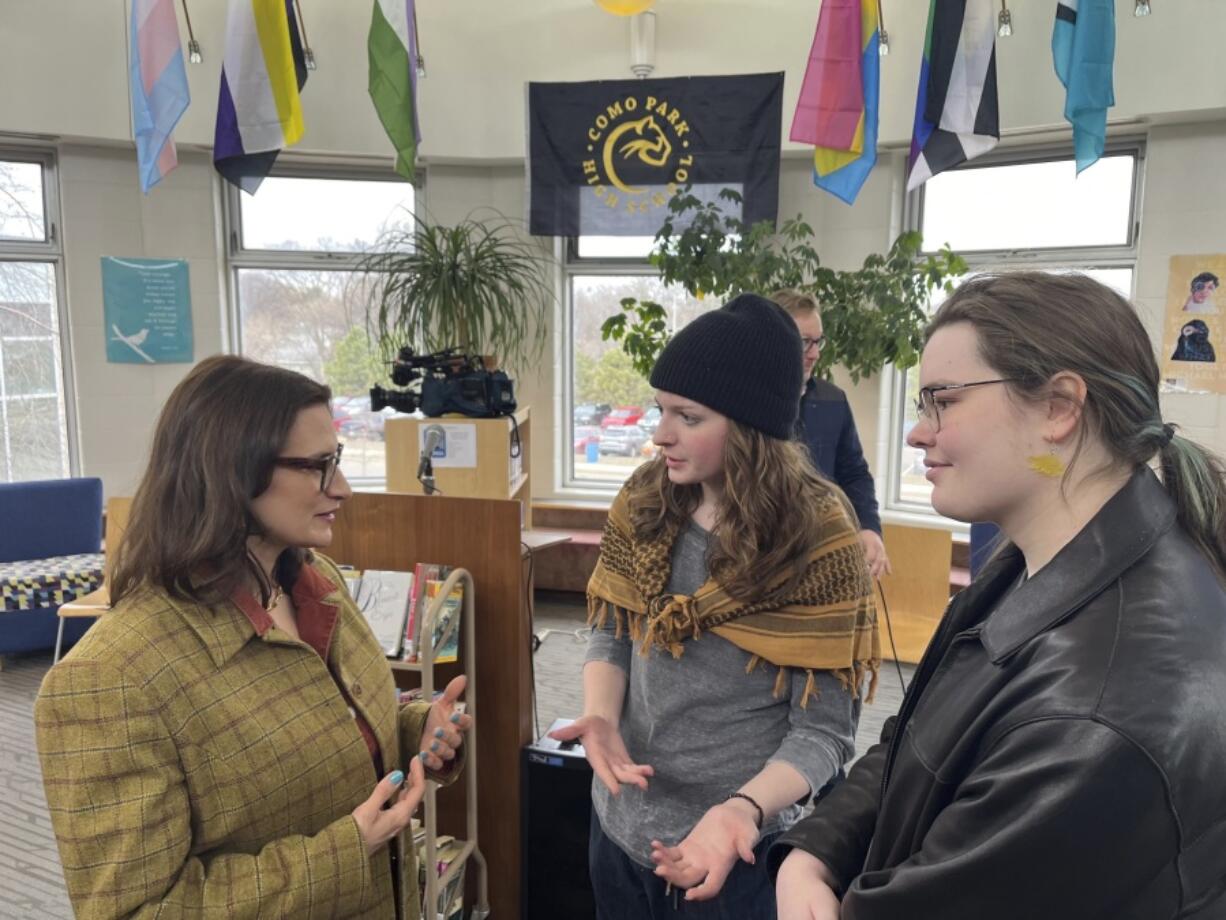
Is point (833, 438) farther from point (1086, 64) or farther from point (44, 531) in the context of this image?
point (44, 531)

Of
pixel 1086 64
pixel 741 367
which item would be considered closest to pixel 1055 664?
pixel 741 367

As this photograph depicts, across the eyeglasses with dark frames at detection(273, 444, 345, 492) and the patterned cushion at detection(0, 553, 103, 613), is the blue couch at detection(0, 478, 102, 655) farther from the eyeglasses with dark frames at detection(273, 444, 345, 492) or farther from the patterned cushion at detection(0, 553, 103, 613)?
the eyeglasses with dark frames at detection(273, 444, 345, 492)

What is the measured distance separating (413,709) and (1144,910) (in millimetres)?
1072

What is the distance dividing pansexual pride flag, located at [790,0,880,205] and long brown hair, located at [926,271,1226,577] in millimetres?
3060

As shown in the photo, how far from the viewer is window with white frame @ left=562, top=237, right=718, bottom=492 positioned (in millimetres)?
4922

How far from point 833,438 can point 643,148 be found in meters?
2.23

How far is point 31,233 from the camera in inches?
176

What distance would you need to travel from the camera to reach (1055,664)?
656 millimetres

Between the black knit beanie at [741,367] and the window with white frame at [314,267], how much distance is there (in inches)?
150

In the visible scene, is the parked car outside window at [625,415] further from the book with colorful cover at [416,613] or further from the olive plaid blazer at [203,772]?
the olive plaid blazer at [203,772]

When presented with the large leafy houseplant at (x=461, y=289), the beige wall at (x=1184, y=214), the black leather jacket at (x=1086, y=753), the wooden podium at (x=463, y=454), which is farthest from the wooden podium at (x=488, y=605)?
the beige wall at (x=1184, y=214)

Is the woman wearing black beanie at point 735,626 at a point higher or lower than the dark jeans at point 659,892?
higher

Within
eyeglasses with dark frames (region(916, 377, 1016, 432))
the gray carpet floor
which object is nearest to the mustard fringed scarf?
eyeglasses with dark frames (region(916, 377, 1016, 432))

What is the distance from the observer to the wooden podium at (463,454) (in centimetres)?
309
